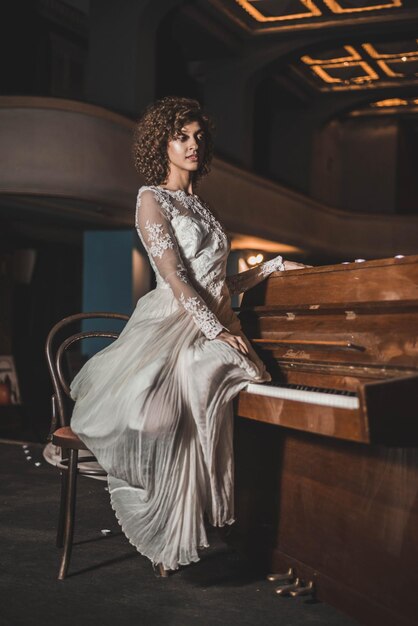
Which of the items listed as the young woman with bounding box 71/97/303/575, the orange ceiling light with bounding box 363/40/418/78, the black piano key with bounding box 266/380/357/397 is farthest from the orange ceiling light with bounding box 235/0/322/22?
the black piano key with bounding box 266/380/357/397

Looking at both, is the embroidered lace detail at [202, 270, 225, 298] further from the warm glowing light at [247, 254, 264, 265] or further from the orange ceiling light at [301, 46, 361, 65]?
the orange ceiling light at [301, 46, 361, 65]

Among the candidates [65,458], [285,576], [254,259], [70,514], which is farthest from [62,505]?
[254,259]

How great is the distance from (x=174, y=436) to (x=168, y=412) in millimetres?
85

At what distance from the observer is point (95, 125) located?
9.82m

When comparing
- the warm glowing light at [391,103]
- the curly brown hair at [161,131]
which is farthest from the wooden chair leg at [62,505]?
Answer: the warm glowing light at [391,103]

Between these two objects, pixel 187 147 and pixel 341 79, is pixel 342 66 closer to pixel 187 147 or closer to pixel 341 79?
pixel 341 79

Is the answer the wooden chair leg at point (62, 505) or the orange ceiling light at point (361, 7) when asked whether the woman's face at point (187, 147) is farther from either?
the orange ceiling light at point (361, 7)

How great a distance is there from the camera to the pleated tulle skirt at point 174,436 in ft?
9.53

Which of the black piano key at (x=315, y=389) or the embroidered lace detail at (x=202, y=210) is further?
the embroidered lace detail at (x=202, y=210)

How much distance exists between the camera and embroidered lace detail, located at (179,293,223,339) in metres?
3.03

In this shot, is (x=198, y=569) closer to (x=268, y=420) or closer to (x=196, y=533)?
(x=196, y=533)

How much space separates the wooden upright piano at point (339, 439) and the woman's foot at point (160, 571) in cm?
37

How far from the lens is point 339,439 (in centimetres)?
282

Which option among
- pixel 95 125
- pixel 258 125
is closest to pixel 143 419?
pixel 95 125
